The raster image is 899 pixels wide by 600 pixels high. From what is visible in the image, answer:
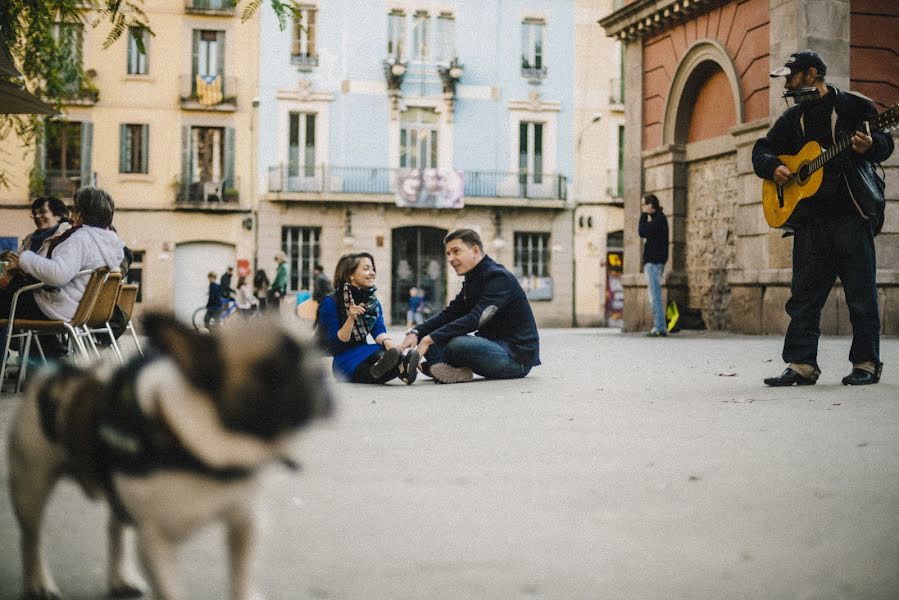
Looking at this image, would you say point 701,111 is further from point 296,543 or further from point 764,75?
point 296,543

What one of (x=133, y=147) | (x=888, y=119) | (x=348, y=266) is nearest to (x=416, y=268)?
(x=133, y=147)

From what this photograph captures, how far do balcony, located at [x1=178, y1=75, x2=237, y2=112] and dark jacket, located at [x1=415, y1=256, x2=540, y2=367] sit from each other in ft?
83.1

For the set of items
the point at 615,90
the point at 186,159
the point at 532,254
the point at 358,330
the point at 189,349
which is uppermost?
the point at 615,90

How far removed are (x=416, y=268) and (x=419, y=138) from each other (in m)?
4.38

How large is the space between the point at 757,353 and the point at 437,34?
2486 cm

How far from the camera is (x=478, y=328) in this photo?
24.0ft

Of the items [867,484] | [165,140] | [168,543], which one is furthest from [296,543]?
[165,140]

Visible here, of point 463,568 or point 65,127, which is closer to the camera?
point 463,568

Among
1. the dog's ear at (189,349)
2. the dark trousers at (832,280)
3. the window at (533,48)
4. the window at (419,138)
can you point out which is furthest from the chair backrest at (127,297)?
the window at (533,48)

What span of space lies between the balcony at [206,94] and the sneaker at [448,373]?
83.7 ft

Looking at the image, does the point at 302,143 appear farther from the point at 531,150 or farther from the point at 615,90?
the point at 615,90

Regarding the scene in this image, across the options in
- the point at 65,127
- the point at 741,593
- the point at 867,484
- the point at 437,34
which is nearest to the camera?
the point at 741,593

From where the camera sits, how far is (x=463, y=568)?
2.36 m

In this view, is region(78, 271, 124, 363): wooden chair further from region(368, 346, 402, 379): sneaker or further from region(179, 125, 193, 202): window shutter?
region(179, 125, 193, 202): window shutter
